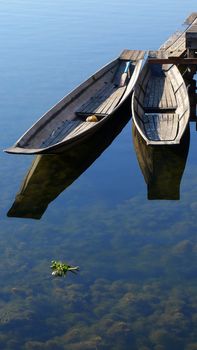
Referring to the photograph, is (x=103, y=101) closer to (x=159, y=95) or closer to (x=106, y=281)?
(x=159, y=95)

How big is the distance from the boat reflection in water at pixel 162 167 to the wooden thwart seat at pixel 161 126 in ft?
1.43

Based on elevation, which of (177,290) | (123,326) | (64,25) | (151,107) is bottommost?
(123,326)

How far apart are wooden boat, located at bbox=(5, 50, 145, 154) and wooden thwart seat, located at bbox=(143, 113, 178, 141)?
1210 millimetres

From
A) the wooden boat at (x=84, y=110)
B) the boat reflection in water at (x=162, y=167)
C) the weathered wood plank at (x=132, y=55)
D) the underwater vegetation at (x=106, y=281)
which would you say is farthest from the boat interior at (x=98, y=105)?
the underwater vegetation at (x=106, y=281)

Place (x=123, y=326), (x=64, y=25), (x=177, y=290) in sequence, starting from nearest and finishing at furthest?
1. (x=123, y=326)
2. (x=177, y=290)
3. (x=64, y=25)

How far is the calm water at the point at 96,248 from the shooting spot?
11.6 metres

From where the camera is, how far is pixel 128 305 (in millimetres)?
12234

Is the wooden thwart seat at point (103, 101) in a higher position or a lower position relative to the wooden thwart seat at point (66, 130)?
higher

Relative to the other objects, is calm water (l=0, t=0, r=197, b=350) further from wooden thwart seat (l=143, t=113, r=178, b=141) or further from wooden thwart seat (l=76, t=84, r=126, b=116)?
wooden thwart seat (l=76, t=84, r=126, b=116)

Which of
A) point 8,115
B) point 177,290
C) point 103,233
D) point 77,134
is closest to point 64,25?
point 8,115

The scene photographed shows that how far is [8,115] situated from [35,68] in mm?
7707

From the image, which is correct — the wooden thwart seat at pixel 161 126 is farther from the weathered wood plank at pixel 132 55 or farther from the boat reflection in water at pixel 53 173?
the weathered wood plank at pixel 132 55

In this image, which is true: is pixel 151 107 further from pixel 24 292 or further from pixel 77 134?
pixel 24 292

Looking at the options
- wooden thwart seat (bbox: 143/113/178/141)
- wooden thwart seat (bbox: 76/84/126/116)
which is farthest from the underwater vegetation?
wooden thwart seat (bbox: 76/84/126/116)
